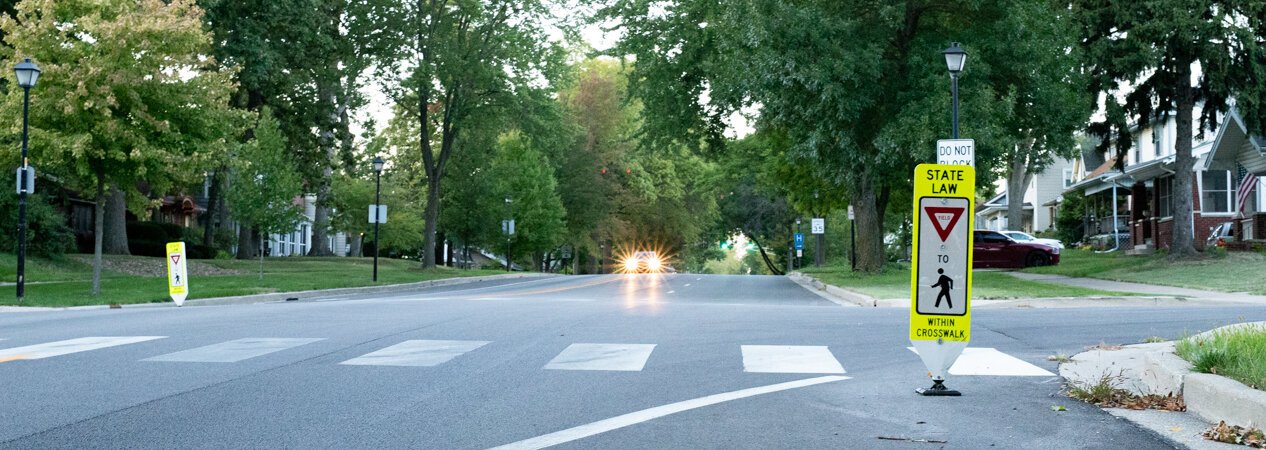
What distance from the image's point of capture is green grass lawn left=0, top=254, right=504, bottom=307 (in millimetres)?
24984

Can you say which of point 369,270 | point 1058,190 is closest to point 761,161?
point 369,270

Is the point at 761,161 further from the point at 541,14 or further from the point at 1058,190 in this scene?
the point at 1058,190

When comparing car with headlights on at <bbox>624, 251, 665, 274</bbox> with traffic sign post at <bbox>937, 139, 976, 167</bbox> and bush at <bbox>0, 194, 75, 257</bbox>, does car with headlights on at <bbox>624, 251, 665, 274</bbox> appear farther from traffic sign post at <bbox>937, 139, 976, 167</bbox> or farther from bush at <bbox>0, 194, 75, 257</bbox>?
traffic sign post at <bbox>937, 139, 976, 167</bbox>

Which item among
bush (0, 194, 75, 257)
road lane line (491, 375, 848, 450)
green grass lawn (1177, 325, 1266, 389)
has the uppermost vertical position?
bush (0, 194, 75, 257)

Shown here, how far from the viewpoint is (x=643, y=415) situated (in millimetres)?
7812

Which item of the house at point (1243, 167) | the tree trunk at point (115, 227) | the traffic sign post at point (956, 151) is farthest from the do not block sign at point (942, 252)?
the tree trunk at point (115, 227)

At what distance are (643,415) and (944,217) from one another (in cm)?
282

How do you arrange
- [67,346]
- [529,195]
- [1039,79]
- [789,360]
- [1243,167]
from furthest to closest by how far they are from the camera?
[529,195] → [1243,167] → [1039,79] → [67,346] → [789,360]

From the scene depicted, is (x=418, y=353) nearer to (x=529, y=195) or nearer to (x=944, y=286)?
(x=944, y=286)

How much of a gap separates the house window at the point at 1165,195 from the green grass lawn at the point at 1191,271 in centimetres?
616

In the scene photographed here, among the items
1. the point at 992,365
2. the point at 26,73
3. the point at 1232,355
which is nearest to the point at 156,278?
the point at 26,73

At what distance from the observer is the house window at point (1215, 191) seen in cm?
4466

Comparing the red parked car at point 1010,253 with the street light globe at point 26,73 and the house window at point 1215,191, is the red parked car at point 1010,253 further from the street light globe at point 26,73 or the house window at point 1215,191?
the street light globe at point 26,73

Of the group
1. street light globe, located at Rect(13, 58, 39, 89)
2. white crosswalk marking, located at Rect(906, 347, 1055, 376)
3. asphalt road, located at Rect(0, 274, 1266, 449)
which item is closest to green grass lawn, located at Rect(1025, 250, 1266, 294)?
asphalt road, located at Rect(0, 274, 1266, 449)
